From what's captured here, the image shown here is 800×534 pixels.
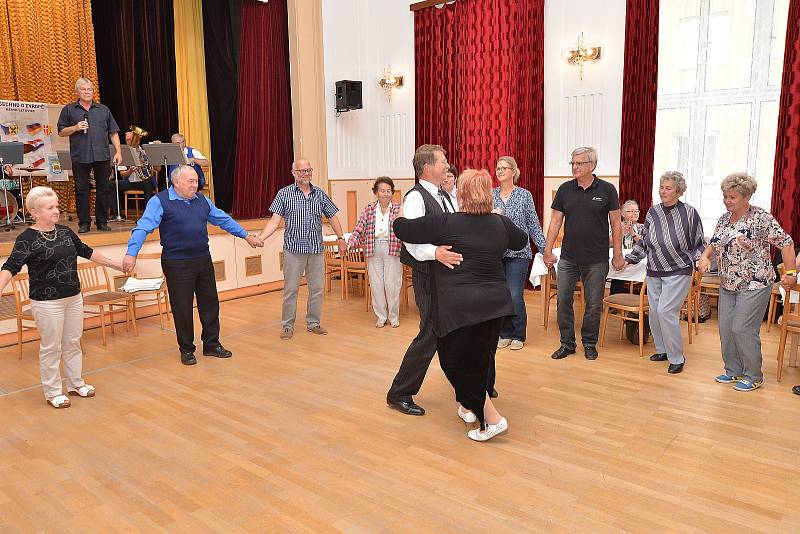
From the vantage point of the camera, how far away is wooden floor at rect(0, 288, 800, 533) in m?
2.66

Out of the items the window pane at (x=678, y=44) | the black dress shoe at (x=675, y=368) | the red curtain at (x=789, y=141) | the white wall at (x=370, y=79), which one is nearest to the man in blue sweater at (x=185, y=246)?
the black dress shoe at (x=675, y=368)

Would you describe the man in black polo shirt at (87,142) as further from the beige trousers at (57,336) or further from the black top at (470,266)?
the black top at (470,266)

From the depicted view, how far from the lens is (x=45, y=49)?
884 cm

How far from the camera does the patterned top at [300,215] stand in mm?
5492

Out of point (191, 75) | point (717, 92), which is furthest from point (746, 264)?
point (191, 75)

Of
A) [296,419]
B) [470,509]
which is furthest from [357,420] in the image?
[470,509]

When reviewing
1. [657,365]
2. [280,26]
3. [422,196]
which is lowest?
[657,365]

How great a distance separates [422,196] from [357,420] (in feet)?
4.62

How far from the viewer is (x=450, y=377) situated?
126 inches

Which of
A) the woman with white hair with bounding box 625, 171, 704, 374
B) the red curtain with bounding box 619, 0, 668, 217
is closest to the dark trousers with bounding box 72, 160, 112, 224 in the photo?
the woman with white hair with bounding box 625, 171, 704, 374

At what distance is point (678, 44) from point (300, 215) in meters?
4.56

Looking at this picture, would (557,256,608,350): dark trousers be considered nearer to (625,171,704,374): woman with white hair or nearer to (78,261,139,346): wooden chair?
(625,171,704,374): woman with white hair

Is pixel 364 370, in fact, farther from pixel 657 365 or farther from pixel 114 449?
pixel 657 365

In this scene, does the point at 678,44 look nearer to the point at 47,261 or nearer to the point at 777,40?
the point at 777,40
